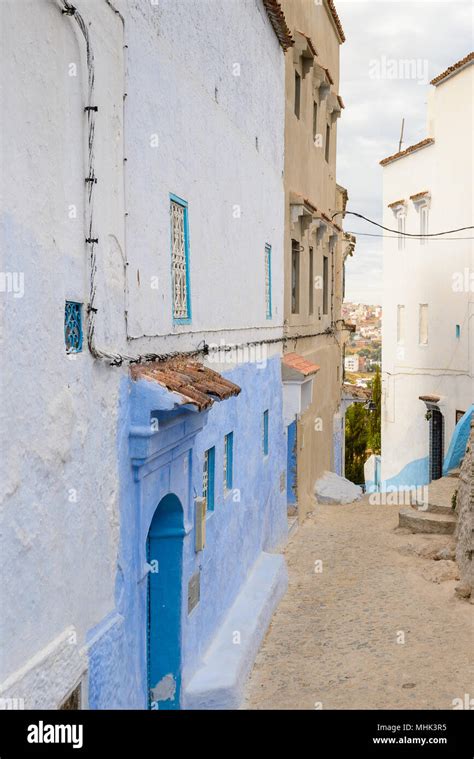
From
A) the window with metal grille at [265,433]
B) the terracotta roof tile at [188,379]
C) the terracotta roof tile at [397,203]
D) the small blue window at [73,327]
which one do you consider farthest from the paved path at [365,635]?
the terracotta roof tile at [397,203]

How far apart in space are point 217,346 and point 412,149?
668 inches

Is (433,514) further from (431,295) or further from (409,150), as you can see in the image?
(409,150)

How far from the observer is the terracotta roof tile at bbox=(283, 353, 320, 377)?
14330 millimetres

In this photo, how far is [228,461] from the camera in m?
9.94

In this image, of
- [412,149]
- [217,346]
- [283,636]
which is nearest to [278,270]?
[217,346]

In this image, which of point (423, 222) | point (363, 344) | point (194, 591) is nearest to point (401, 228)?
point (423, 222)

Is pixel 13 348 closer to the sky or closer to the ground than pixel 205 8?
closer to the ground

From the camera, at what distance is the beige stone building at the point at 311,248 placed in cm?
1502

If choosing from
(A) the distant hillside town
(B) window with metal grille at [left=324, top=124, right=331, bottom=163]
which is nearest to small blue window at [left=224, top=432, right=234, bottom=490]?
(B) window with metal grille at [left=324, top=124, right=331, bottom=163]

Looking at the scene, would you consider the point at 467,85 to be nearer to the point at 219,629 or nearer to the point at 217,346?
the point at 217,346

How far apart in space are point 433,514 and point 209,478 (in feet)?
26.0

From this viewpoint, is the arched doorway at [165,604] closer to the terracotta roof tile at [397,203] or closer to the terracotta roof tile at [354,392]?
the terracotta roof tile at [354,392]

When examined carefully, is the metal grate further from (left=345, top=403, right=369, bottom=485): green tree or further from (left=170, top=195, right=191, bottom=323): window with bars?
(left=345, top=403, right=369, bottom=485): green tree
